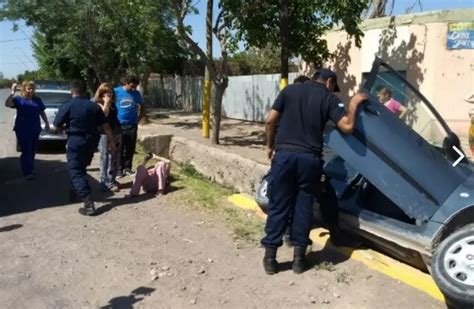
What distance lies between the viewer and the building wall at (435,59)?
464 inches

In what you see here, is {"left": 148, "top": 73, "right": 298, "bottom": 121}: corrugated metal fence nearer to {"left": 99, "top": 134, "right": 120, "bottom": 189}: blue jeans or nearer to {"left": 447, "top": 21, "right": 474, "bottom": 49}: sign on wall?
{"left": 447, "top": 21, "right": 474, "bottom": 49}: sign on wall

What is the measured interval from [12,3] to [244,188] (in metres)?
17.7

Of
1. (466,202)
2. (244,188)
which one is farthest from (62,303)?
(244,188)

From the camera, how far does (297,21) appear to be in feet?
36.9

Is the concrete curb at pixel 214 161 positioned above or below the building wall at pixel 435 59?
below

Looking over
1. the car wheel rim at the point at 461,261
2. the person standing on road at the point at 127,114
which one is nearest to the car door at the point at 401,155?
the car wheel rim at the point at 461,261

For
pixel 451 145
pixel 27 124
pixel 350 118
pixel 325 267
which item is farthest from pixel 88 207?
pixel 451 145

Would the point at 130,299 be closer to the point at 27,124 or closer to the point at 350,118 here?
the point at 350,118

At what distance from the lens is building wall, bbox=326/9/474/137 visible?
11781 mm

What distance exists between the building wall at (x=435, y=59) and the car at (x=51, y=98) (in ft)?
24.8

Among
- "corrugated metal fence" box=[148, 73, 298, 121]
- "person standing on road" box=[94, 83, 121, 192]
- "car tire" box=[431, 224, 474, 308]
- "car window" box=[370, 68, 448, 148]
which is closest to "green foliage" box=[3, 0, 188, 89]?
"corrugated metal fence" box=[148, 73, 298, 121]

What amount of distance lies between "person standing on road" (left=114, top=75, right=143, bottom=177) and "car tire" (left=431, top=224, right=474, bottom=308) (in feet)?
18.9

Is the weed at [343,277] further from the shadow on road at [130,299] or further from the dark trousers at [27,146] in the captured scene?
the dark trousers at [27,146]

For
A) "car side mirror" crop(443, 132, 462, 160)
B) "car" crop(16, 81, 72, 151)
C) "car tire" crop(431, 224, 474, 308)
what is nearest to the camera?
"car tire" crop(431, 224, 474, 308)
